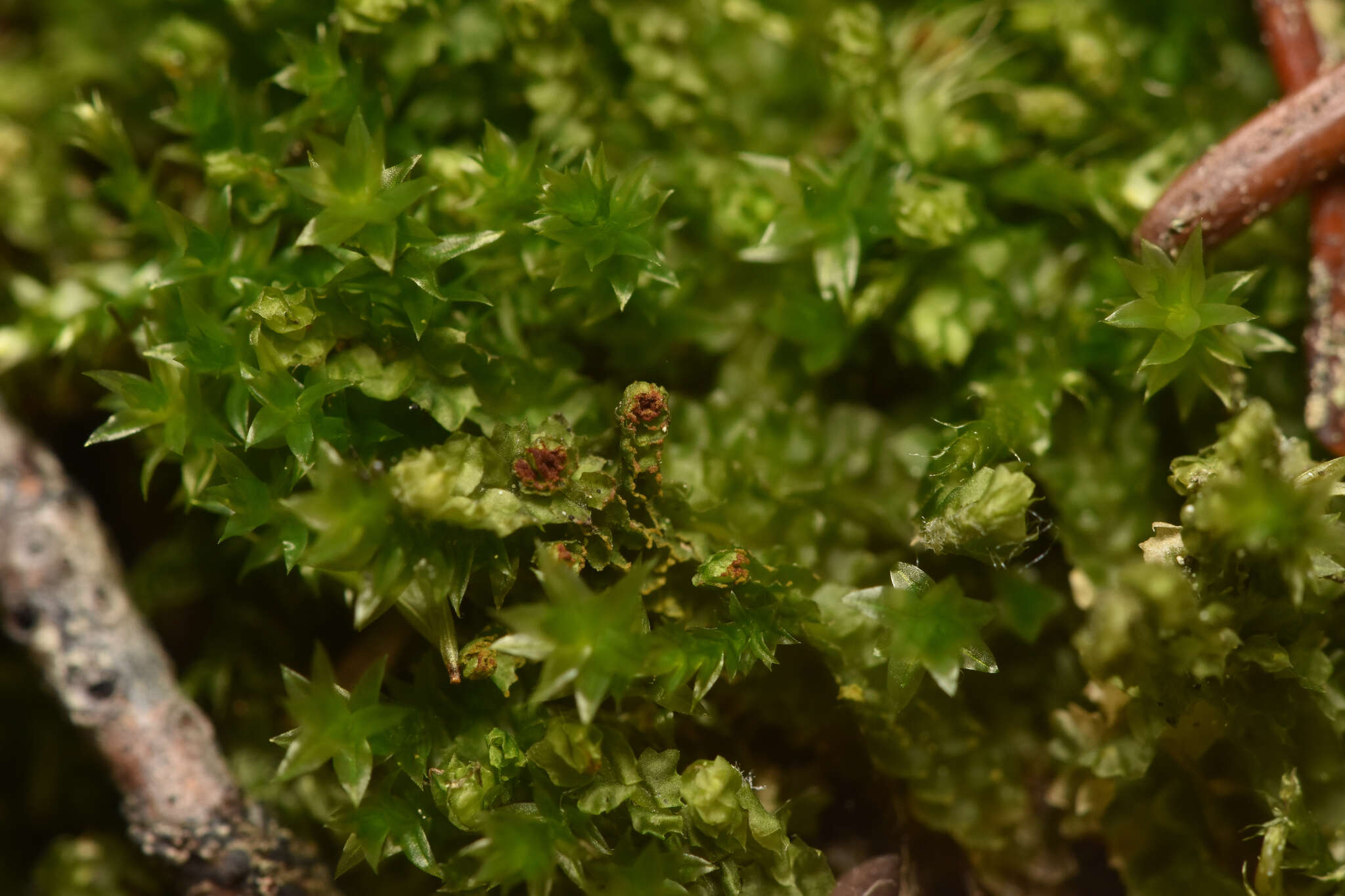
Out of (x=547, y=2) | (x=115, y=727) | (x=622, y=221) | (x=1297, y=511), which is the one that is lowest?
(x=115, y=727)

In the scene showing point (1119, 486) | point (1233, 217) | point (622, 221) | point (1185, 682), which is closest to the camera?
point (1185, 682)

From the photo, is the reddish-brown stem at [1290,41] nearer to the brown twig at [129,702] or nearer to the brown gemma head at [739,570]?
the brown gemma head at [739,570]

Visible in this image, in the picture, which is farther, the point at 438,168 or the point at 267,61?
the point at 267,61

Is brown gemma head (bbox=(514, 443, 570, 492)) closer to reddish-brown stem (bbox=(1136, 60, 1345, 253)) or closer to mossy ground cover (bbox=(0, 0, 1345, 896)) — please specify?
mossy ground cover (bbox=(0, 0, 1345, 896))

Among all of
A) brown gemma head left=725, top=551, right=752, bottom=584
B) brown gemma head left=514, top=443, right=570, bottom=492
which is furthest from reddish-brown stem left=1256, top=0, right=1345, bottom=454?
brown gemma head left=514, top=443, right=570, bottom=492

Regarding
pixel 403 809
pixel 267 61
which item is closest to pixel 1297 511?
pixel 403 809

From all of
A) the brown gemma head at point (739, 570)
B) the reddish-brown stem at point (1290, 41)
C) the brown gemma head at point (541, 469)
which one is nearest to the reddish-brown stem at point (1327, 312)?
→ the reddish-brown stem at point (1290, 41)

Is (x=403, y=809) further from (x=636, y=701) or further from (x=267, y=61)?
(x=267, y=61)

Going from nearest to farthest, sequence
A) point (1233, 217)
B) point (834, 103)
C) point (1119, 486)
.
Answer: point (1233, 217) < point (1119, 486) < point (834, 103)
